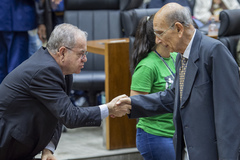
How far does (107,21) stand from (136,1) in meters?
0.39

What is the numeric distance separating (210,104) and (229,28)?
214 cm

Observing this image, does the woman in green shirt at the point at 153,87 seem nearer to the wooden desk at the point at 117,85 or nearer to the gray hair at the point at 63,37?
the gray hair at the point at 63,37

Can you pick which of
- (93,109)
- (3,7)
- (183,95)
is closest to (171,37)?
(183,95)

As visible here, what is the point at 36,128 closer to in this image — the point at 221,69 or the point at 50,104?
the point at 50,104

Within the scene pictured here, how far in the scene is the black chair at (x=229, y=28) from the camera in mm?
3971

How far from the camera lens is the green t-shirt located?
265cm

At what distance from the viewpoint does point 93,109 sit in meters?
2.37

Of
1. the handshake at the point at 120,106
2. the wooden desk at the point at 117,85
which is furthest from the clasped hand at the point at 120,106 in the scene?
the wooden desk at the point at 117,85

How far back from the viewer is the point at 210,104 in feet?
6.59

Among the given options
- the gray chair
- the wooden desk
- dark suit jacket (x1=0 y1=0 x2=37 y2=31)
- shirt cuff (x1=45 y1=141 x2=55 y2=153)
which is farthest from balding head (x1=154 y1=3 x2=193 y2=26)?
the gray chair

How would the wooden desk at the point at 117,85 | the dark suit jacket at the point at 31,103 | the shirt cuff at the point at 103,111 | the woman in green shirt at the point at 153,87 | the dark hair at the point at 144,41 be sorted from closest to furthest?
1. the dark suit jacket at the point at 31,103
2. the shirt cuff at the point at 103,111
3. the woman in green shirt at the point at 153,87
4. the dark hair at the point at 144,41
5. the wooden desk at the point at 117,85

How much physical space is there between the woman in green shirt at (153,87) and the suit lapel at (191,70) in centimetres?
59

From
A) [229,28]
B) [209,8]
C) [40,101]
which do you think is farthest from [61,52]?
[209,8]

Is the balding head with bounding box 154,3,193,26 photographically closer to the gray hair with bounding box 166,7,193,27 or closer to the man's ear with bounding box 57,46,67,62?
the gray hair with bounding box 166,7,193,27
